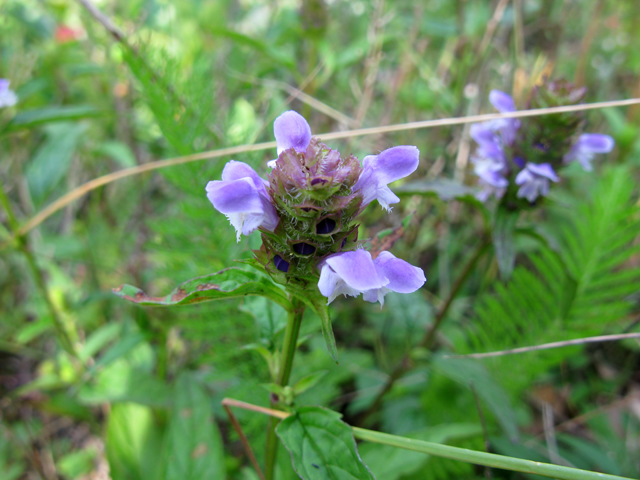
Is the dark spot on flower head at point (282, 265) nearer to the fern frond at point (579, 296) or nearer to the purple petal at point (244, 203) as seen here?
the purple petal at point (244, 203)

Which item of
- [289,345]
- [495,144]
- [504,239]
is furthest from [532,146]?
[289,345]

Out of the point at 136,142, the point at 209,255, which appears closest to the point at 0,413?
the point at 209,255

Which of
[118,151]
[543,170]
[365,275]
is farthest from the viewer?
[118,151]

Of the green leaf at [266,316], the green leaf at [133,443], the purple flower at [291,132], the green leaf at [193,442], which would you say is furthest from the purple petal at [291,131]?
the green leaf at [133,443]

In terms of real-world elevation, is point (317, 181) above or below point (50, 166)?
below

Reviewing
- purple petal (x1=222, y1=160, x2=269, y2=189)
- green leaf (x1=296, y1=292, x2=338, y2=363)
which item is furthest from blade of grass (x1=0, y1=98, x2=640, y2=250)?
green leaf (x1=296, y1=292, x2=338, y2=363)

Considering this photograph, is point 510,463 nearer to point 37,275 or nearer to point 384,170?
point 384,170

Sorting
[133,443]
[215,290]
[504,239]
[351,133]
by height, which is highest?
[351,133]

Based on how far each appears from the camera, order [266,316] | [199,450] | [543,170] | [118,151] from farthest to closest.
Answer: [118,151] → [543,170] → [199,450] → [266,316]
